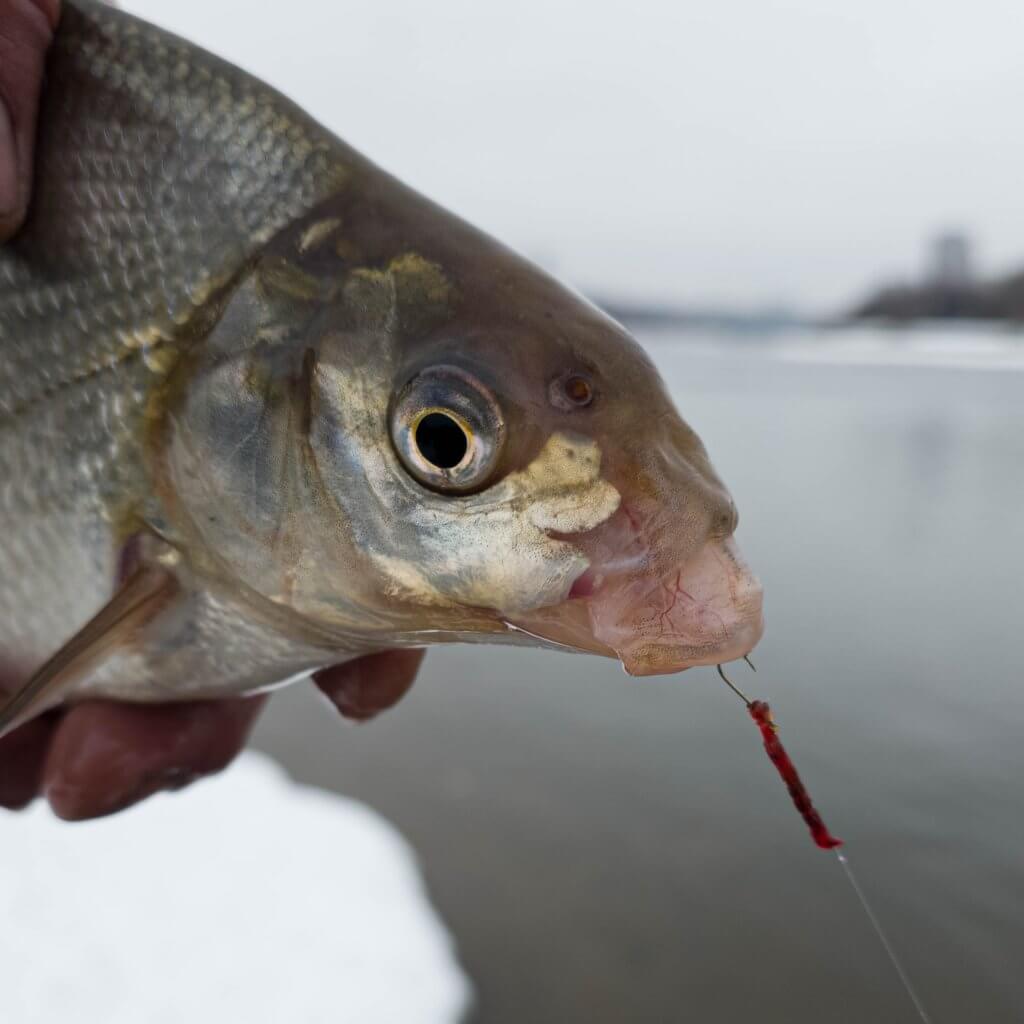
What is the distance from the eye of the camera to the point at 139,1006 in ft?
8.81

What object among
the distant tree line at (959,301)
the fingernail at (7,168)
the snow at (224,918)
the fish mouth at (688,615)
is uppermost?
the fingernail at (7,168)

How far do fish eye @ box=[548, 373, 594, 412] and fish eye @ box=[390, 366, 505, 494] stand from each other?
0.27ft

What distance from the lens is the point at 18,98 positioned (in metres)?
1.52

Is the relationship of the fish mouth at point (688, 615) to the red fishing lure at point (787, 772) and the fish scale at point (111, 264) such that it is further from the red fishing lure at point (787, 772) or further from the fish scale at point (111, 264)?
the fish scale at point (111, 264)

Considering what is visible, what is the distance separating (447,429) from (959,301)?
4209 cm

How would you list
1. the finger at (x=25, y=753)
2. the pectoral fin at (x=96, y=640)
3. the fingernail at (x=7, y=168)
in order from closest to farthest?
the pectoral fin at (x=96, y=640) < the fingernail at (x=7, y=168) < the finger at (x=25, y=753)

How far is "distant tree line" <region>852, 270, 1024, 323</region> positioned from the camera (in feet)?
118

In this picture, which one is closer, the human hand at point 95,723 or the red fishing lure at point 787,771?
the red fishing lure at point 787,771

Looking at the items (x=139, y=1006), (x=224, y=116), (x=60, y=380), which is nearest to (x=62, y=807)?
(x=60, y=380)

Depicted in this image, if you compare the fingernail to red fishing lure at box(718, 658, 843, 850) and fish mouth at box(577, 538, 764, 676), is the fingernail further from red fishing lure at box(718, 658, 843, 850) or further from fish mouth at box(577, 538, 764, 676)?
red fishing lure at box(718, 658, 843, 850)

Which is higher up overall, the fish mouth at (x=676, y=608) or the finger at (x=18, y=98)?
the finger at (x=18, y=98)

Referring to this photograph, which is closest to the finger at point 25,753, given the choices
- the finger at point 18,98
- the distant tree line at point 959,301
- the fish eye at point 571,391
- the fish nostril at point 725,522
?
the finger at point 18,98

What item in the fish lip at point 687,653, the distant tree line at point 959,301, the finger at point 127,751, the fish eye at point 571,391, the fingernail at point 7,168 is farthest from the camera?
the distant tree line at point 959,301

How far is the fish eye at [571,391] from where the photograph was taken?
1.18m
